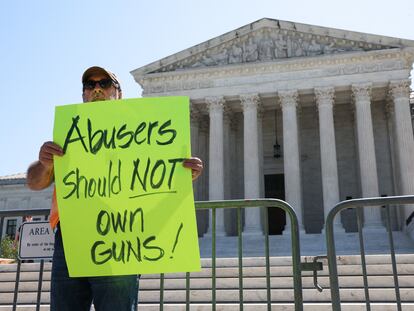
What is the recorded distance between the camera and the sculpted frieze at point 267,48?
30.1m

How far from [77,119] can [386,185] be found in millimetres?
31809

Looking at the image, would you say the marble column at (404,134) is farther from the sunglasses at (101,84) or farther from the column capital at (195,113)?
the sunglasses at (101,84)

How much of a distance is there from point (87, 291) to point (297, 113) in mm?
29127

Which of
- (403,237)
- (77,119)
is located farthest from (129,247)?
(403,237)

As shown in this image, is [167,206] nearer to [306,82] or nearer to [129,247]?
[129,247]

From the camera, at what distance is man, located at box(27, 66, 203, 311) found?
3.25 metres

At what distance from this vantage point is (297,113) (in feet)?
103

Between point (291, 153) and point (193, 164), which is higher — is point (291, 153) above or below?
above

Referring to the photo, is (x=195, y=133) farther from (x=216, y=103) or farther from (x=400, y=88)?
(x=400, y=88)

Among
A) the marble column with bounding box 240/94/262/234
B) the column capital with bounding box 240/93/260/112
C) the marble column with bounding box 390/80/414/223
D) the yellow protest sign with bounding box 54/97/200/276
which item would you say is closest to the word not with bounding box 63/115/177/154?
the yellow protest sign with bounding box 54/97/200/276

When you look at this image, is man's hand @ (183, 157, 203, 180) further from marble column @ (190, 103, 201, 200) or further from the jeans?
marble column @ (190, 103, 201, 200)

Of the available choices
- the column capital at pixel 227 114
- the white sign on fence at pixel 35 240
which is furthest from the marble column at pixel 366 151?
the white sign on fence at pixel 35 240

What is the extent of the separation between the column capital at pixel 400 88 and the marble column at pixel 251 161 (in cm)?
854

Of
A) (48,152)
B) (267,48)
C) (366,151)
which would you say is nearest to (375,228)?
(366,151)
